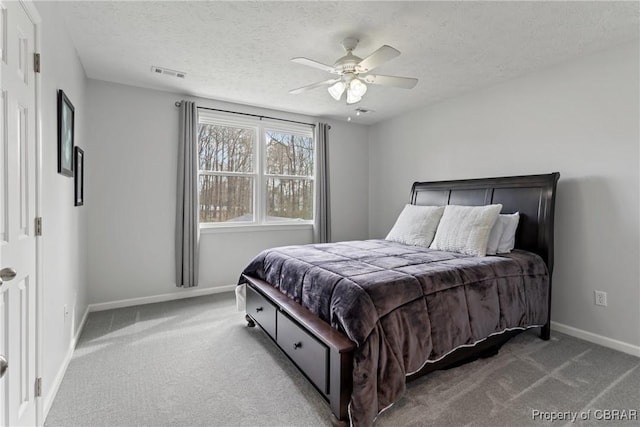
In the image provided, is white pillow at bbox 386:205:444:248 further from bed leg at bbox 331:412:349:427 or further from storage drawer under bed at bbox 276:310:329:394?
bed leg at bbox 331:412:349:427

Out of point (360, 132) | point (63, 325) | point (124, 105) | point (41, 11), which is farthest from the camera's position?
point (360, 132)

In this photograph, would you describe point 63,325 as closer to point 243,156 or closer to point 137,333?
point 137,333

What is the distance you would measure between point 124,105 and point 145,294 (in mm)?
2189

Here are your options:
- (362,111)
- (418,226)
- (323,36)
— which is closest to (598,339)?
(418,226)

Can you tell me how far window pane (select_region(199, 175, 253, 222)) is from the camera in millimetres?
4160

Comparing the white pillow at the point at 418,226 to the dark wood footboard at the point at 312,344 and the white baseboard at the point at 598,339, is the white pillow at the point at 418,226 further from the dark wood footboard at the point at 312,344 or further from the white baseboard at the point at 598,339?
the dark wood footboard at the point at 312,344

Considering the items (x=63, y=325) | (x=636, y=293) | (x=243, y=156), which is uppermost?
(x=243, y=156)

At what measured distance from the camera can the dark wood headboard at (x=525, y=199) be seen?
2826 mm

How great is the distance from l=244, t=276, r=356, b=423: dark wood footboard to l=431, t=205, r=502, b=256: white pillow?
1600mm

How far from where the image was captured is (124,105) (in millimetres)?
3582

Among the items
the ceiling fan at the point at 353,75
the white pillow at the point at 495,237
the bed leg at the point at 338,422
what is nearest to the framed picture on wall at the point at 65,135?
the ceiling fan at the point at 353,75

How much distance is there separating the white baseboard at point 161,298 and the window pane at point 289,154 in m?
1.77

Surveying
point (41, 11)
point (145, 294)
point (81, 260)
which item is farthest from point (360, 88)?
point (145, 294)

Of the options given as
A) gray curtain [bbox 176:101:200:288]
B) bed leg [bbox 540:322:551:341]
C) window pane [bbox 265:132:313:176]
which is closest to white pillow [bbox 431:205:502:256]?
bed leg [bbox 540:322:551:341]
